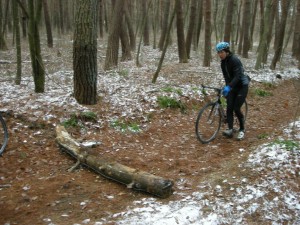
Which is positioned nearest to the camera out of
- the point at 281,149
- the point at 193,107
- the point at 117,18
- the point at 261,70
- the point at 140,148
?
the point at 281,149

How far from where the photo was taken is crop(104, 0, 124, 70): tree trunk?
44.1 ft

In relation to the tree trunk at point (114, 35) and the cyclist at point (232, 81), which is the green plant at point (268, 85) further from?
the tree trunk at point (114, 35)

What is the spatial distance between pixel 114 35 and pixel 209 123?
7817 millimetres

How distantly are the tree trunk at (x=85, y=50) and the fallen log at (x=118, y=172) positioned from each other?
1.89m

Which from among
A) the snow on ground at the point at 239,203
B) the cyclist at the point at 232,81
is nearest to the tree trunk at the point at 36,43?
the cyclist at the point at 232,81

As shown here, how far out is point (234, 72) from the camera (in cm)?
715

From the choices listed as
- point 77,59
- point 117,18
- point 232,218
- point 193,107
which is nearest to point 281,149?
point 232,218

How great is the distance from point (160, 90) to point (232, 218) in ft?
19.7

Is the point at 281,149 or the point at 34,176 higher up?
the point at 281,149

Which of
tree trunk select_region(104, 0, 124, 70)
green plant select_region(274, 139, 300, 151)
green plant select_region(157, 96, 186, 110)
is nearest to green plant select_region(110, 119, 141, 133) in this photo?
green plant select_region(157, 96, 186, 110)

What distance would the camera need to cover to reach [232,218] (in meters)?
4.35

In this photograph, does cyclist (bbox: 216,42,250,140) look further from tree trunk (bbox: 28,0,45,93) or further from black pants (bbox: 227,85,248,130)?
tree trunk (bbox: 28,0,45,93)

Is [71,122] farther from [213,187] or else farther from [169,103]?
[213,187]

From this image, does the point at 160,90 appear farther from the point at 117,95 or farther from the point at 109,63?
the point at 109,63
